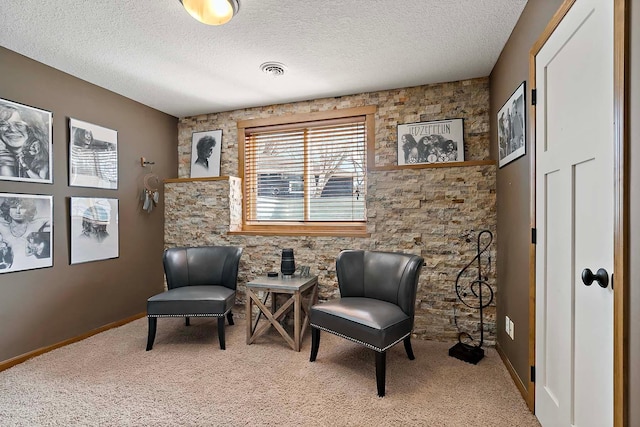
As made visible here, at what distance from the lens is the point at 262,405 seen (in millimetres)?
2020

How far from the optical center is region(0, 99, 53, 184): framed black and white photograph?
2.50 m

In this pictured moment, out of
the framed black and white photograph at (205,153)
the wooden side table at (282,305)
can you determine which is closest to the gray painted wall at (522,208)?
the wooden side table at (282,305)

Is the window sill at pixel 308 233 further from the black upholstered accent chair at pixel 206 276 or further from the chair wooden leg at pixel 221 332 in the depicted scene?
the chair wooden leg at pixel 221 332

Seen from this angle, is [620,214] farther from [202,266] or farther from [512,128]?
[202,266]

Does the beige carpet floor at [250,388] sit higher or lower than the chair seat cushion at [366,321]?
lower

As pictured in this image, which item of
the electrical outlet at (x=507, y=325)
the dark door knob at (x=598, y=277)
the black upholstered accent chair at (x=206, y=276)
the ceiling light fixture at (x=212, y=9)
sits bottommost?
the electrical outlet at (x=507, y=325)

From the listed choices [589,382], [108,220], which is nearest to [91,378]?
[108,220]

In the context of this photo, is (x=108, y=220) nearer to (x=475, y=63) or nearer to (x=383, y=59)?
(x=383, y=59)

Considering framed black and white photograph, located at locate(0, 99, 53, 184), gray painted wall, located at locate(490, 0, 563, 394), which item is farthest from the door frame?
framed black and white photograph, located at locate(0, 99, 53, 184)

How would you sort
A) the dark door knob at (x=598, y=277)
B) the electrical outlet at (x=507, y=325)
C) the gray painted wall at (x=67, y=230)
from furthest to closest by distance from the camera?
1. the gray painted wall at (x=67, y=230)
2. the electrical outlet at (x=507, y=325)
3. the dark door knob at (x=598, y=277)

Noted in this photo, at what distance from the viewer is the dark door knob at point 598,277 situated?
1.16m

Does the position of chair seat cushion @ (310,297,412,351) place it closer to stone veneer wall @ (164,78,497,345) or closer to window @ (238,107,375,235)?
stone veneer wall @ (164,78,497,345)

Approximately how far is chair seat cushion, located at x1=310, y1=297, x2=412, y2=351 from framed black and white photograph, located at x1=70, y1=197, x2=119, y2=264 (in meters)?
2.35

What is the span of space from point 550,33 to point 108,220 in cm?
394
